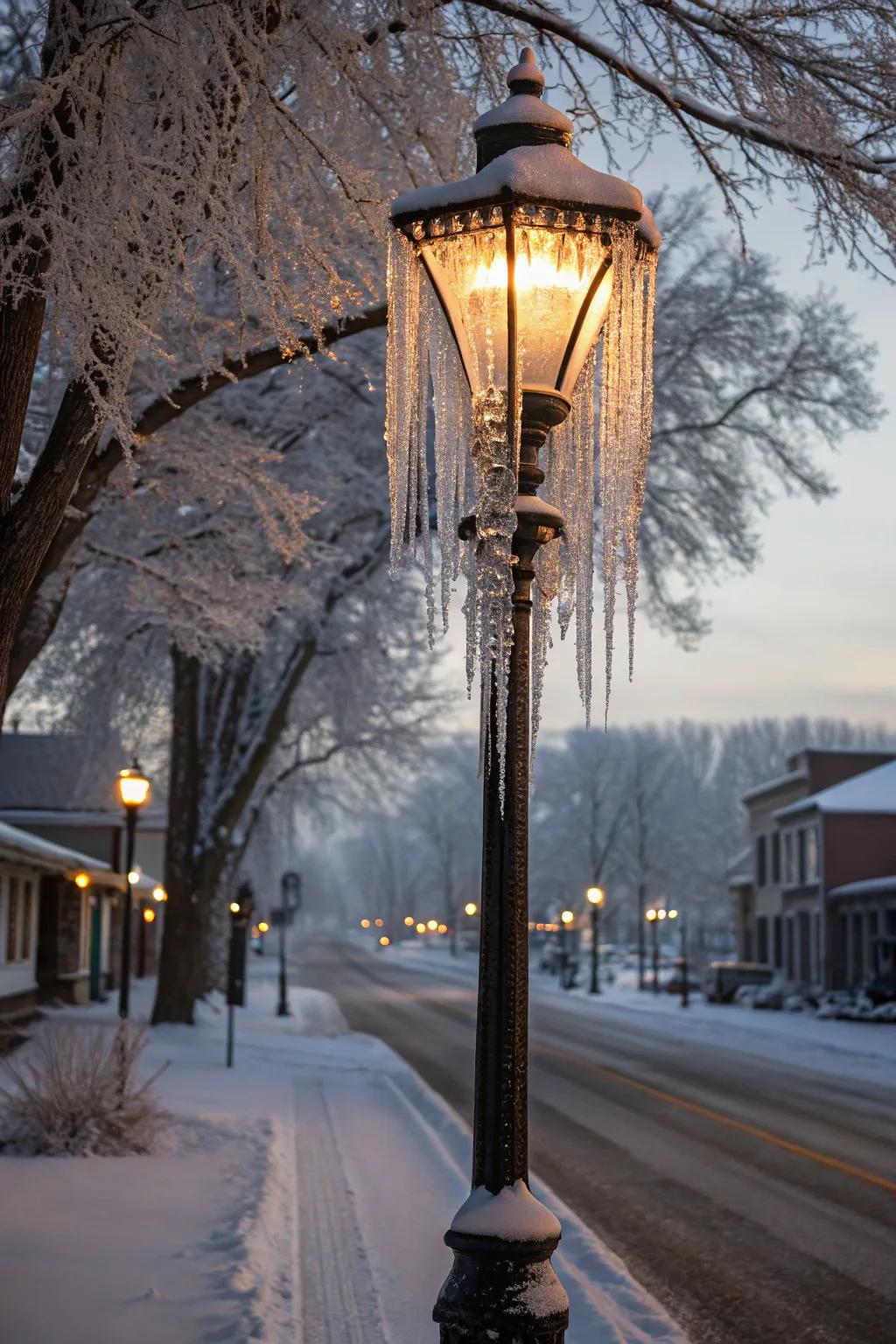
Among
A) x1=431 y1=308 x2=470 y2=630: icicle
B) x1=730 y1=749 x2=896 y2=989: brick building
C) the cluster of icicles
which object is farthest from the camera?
x1=730 y1=749 x2=896 y2=989: brick building

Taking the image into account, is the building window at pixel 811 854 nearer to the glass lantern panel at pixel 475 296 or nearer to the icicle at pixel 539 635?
the icicle at pixel 539 635

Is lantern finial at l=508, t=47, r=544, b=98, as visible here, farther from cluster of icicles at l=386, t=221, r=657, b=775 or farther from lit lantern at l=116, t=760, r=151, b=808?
lit lantern at l=116, t=760, r=151, b=808

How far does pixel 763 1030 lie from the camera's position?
34.0 meters

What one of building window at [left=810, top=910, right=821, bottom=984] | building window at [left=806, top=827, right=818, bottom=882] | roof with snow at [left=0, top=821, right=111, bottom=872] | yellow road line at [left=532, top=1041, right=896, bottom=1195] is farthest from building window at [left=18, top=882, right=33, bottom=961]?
building window at [left=806, top=827, right=818, bottom=882]

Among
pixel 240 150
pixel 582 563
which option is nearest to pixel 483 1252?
pixel 582 563

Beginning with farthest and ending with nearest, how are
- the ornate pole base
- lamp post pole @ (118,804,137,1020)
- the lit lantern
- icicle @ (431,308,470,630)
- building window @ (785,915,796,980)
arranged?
building window @ (785,915,796,980) < the lit lantern < lamp post pole @ (118,804,137,1020) < icicle @ (431,308,470,630) < the ornate pole base

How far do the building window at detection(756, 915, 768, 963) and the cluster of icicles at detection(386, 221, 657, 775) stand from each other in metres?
48.4

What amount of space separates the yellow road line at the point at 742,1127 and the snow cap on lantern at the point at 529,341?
8.87 meters

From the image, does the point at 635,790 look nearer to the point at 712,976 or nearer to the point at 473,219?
the point at 712,976

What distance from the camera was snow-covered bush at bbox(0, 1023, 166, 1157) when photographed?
35.7ft

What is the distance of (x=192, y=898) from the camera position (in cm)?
2319

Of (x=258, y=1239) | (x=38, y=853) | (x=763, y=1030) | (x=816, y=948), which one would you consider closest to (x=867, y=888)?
(x=816, y=948)

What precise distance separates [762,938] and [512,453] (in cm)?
4991

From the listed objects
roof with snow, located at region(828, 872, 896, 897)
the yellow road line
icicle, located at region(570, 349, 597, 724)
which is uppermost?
icicle, located at region(570, 349, 597, 724)
